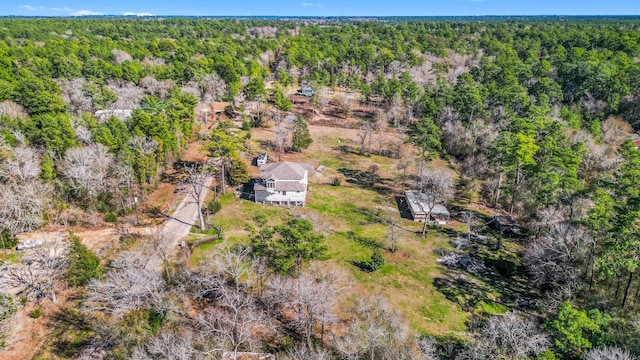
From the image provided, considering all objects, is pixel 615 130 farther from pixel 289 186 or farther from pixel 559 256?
pixel 289 186

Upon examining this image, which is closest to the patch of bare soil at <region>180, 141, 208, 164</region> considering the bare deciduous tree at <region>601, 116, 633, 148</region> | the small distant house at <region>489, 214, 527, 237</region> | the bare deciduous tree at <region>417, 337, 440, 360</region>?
the small distant house at <region>489, 214, 527, 237</region>

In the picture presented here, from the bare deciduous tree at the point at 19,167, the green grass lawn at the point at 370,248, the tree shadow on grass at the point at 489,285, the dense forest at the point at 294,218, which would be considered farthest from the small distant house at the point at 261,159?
the tree shadow on grass at the point at 489,285

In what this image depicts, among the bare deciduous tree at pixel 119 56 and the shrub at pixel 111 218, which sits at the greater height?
the bare deciduous tree at pixel 119 56

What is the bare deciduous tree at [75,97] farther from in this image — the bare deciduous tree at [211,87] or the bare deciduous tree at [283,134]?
the bare deciduous tree at [283,134]

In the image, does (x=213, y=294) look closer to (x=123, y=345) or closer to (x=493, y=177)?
(x=123, y=345)

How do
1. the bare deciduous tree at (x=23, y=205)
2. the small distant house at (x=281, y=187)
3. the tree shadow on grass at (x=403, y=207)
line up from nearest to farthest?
1. the bare deciduous tree at (x=23, y=205)
2. the tree shadow on grass at (x=403, y=207)
3. the small distant house at (x=281, y=187)

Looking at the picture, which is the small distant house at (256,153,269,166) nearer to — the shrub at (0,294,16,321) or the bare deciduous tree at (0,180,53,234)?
the bare deciduous tree at (0,180,53,234)
